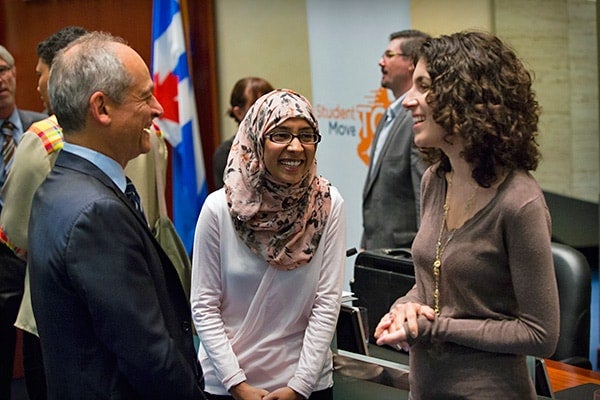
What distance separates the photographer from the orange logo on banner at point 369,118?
5.24m

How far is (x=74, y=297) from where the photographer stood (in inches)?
72.4

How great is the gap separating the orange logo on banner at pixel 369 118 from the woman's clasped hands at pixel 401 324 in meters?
3.46

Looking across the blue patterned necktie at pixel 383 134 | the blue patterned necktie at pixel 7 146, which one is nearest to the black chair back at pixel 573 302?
the blue patterned necktie at pixel 383 134

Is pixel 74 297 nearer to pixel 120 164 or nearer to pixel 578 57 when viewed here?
pixel 120 164

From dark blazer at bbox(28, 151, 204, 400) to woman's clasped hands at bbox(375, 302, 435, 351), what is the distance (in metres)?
0.46

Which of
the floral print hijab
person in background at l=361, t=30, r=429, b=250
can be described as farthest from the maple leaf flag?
the floral print hijab

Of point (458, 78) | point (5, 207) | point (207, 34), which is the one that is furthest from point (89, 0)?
point (458, 78)

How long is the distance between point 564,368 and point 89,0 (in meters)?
4.05

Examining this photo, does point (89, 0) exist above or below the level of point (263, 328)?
above

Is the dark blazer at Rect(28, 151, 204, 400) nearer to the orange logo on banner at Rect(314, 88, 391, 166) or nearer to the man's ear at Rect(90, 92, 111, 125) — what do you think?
the man's ear at Rect(90, 92, 111, 125)

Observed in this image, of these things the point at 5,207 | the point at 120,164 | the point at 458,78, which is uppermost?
the point at 458,78

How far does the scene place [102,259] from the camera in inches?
70.8

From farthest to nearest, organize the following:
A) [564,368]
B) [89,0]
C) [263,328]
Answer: [89,0] → [564,368] → [263,328]

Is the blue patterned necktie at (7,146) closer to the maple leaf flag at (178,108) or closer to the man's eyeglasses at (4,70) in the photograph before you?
the man's eyeglasses at (4,70)
